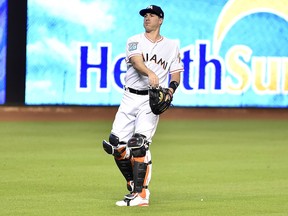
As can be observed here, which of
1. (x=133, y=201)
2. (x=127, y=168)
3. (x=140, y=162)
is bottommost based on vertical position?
(x=133, y=201)

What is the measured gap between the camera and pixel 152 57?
9836 mm

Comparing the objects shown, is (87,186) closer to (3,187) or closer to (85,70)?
(3,187)

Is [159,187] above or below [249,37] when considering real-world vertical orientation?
below

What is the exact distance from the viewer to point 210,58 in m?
21.1

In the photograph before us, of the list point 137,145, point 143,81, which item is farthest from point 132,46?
point 137,145

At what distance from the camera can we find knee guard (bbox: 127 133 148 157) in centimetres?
961

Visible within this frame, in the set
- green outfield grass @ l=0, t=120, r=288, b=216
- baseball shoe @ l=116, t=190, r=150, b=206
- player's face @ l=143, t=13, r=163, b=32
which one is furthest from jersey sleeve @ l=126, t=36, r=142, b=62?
green outfield grass @ l=0, t=120, r=288, b=216

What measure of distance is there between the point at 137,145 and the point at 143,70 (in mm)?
697

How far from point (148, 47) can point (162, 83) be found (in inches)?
15.1

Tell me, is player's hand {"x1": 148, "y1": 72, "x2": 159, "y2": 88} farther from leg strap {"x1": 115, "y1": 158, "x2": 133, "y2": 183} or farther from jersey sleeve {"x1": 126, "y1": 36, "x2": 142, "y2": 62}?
leg strap {"x1": 115, "y1": 158, "x2": 133, "y2": 183}

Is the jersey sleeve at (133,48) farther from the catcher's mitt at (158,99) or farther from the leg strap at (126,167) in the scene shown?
the leg strap at (126,167)

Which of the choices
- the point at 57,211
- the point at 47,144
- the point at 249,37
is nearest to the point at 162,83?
the point at 57,211

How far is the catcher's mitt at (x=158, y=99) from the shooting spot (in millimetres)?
9586

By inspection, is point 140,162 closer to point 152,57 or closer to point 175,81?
point 175,81
